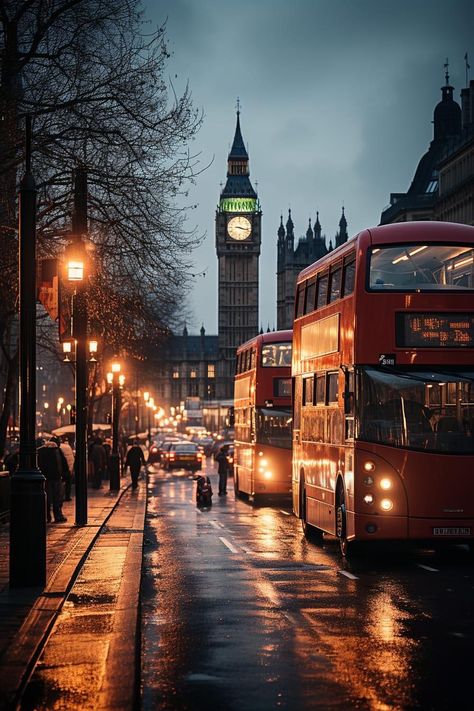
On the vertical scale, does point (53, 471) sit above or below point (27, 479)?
below

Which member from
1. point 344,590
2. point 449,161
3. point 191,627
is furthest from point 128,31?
point 449,161

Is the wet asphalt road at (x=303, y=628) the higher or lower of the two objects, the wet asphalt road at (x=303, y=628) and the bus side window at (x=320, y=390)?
the lower

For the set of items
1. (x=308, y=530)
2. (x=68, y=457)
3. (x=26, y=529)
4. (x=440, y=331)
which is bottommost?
(x=308, y=530)

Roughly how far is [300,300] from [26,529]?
36.4ft

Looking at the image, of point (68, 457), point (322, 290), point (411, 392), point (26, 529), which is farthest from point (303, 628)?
point (68, 457)

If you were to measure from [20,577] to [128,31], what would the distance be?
13.6 meters

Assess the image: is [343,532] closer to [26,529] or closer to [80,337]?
[26,529]

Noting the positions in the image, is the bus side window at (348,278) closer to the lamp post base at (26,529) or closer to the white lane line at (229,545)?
the white lane line at (229,545)

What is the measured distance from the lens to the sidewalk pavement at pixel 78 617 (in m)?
9.41

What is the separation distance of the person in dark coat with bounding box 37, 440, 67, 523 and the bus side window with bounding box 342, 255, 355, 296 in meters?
9.05

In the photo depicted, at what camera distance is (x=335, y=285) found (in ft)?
69.3

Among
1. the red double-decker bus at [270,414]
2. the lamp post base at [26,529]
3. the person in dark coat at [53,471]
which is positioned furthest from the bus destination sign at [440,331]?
the red double-decker bus at [270,414]

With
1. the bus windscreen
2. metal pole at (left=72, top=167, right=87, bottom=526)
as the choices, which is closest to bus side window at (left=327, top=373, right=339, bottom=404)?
the bus windscreen

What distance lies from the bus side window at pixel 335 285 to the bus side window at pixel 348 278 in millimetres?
373
